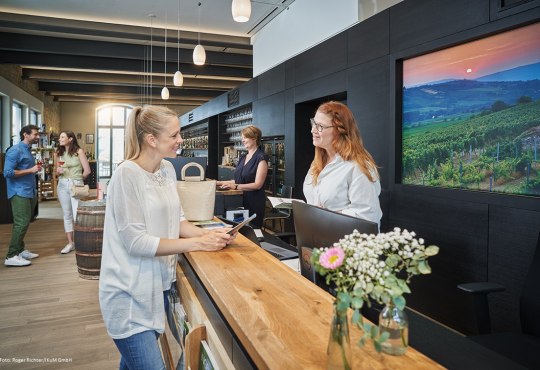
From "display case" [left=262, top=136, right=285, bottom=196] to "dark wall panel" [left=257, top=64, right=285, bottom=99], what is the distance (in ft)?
2.62

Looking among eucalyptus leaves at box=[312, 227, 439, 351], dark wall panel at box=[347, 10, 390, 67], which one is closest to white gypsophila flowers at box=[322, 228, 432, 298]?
eucalyptus leaves at box=[312, 227, 439, 351]

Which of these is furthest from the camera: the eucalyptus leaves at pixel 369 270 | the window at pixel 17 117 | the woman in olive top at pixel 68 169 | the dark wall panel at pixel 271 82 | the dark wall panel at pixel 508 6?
the window at pixel 17 117

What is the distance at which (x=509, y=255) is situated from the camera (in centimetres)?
273

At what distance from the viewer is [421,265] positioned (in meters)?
0.83

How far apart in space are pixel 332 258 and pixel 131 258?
975 millimetres

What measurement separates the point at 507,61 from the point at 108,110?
19206 millimetres

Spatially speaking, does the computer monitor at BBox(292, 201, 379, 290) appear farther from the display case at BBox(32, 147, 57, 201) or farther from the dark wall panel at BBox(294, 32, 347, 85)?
the display case at BBox(32, 147, 57, 201)

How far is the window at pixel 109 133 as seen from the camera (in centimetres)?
1938

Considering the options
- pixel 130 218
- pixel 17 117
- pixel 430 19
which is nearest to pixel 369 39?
pixel 430 19

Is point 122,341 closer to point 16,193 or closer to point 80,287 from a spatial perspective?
point 80,287

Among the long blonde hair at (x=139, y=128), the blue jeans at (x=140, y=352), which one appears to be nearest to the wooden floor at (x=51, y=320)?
the blue jeans at (x=140, y=352)

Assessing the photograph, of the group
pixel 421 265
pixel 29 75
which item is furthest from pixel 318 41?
pixel 29 75

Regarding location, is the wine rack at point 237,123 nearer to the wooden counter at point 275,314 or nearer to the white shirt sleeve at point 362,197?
the white shirt sleeve at point 362,197

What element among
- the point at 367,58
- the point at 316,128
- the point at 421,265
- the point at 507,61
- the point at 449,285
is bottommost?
the point at 449,285
